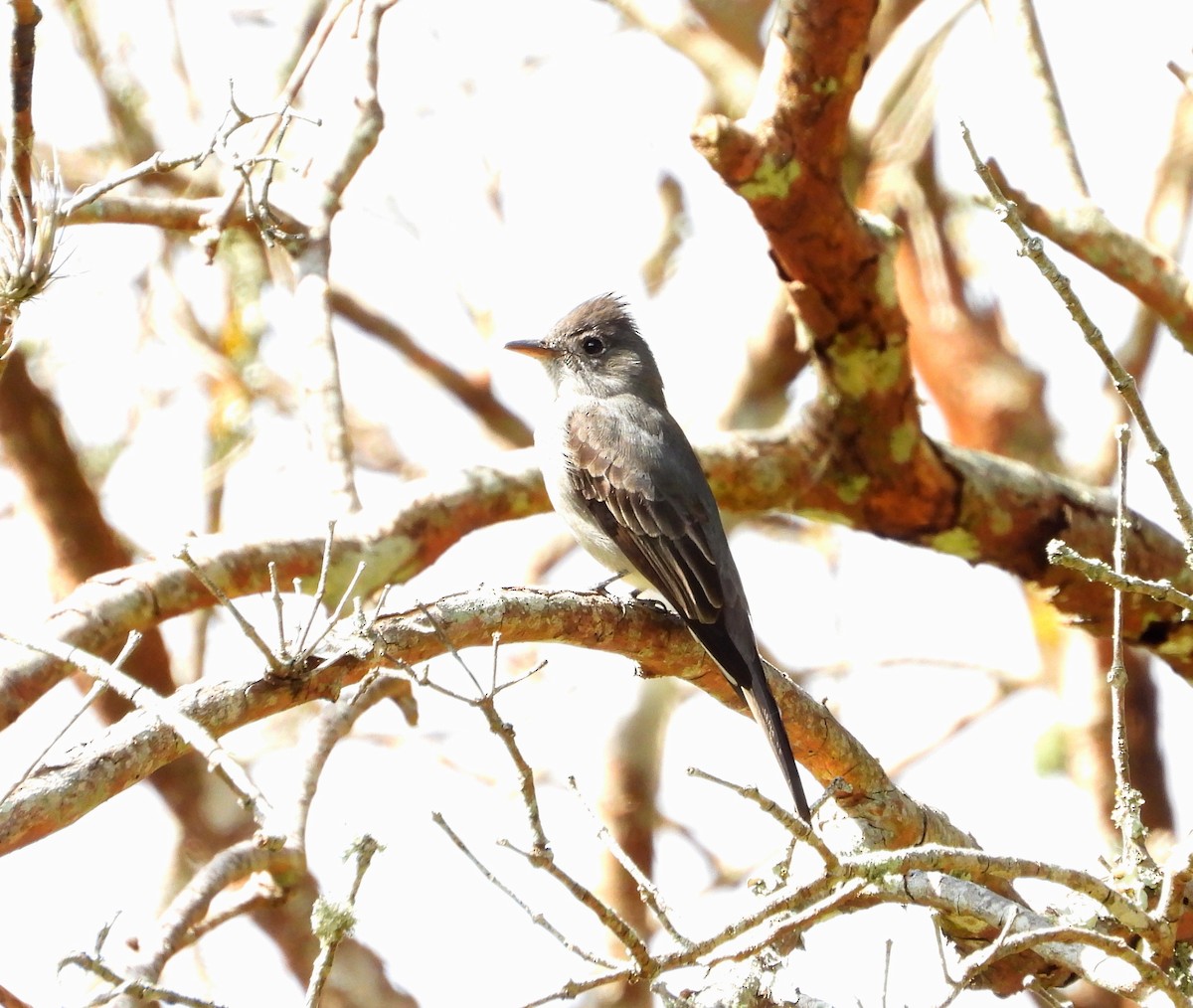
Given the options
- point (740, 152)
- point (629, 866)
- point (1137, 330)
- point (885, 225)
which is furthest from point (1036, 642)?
point (629, 866)

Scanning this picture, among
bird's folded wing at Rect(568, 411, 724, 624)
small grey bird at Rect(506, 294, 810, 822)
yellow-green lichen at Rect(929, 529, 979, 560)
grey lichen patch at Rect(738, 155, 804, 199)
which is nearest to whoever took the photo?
small grey bird at Rect(506, 294, 810, 822)

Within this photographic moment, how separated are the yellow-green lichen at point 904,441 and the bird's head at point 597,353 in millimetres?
1025

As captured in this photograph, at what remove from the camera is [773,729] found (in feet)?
13.3

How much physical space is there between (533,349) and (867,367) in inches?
56.9

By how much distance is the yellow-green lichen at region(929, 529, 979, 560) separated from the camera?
21.0ft

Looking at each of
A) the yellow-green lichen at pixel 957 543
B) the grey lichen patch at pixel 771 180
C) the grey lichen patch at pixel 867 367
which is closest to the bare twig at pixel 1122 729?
the grey lichen patch at pixel 771 180

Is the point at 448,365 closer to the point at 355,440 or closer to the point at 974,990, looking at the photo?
the point at 355,440

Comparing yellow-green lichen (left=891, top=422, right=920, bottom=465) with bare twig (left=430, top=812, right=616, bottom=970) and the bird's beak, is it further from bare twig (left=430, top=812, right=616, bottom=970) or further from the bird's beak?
bare twig (left=430, top=812, right=616, bottom=970)

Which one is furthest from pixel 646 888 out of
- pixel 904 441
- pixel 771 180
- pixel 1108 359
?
pixel 904 441

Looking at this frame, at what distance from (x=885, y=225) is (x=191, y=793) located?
181 inches

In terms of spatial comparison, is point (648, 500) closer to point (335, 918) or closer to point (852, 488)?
point (852, 488)

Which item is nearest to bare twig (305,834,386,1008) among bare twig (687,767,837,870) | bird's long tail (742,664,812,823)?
bare twig (687,767,837,870)

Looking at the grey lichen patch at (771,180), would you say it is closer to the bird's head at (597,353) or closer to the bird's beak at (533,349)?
the bird's head at (597,353)

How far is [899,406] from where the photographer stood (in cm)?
603
